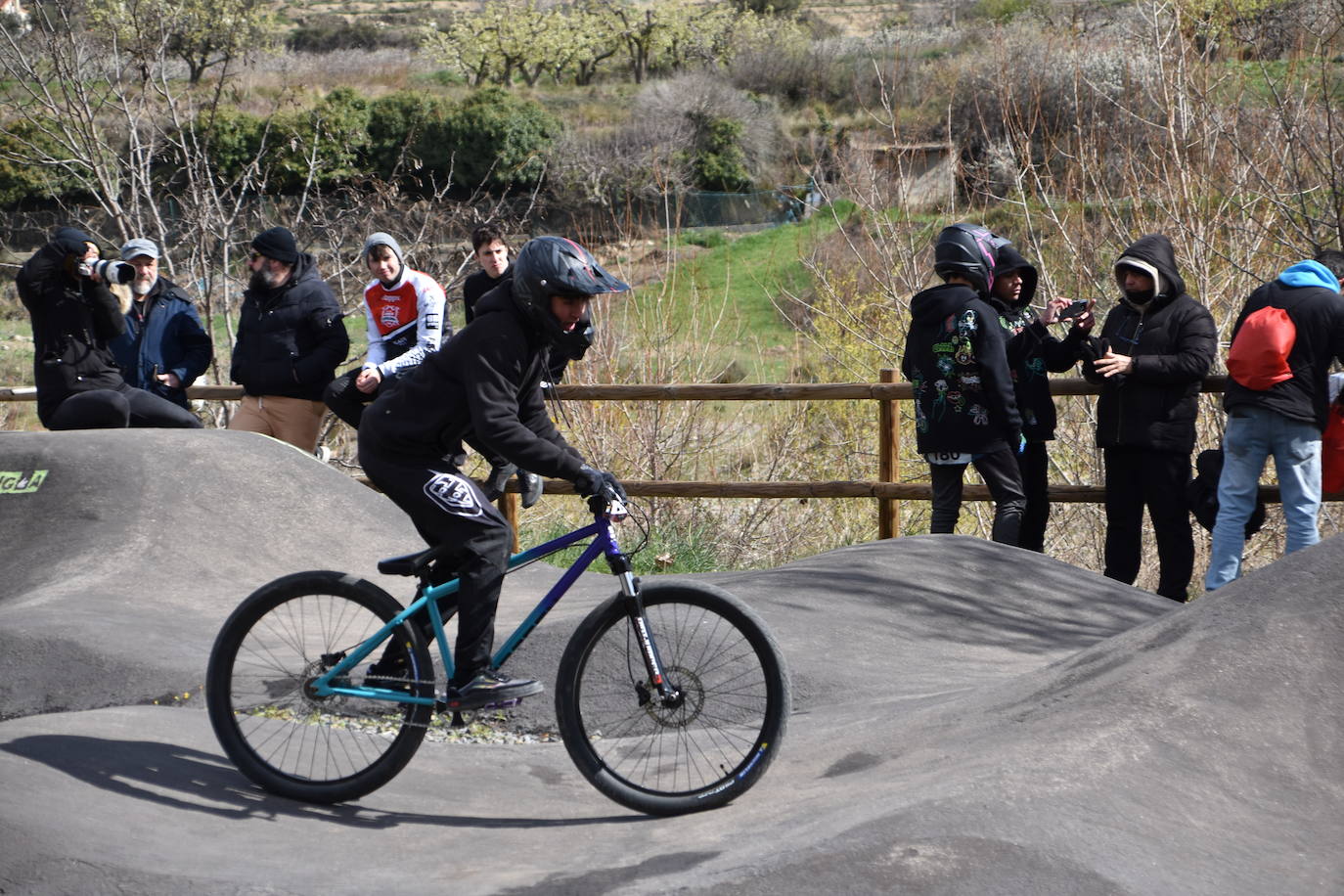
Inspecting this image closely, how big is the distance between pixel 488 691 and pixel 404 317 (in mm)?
4060

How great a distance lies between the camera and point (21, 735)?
441 cm

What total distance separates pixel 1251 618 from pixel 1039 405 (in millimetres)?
2901

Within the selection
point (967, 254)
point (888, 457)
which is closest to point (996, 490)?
point (967, 254)

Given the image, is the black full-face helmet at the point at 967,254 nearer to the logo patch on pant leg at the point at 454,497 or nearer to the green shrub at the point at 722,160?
the logo patch on pant leg at the point at 454,497

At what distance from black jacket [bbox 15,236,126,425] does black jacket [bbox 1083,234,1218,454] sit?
561cm

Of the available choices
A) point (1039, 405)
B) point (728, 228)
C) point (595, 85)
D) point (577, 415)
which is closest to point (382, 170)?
point (728, 228)

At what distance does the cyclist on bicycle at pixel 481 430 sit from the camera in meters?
4.09

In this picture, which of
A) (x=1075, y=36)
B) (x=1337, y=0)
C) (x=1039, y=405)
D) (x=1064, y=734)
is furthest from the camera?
(x=1075, y=36)

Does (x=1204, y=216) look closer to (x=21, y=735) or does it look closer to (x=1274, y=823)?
(x=1274, y=823)

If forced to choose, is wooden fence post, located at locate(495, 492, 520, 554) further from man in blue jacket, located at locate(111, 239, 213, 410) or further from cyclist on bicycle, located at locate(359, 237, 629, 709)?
cyclist on bicycle, located at locate(359, 237, 629, 709)

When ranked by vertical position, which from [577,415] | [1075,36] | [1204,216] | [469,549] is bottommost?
[577,415]

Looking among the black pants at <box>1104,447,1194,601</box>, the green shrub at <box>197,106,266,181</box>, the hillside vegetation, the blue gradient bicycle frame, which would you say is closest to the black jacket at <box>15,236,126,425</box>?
the hillside vegetation

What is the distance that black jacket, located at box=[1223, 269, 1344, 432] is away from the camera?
651cm

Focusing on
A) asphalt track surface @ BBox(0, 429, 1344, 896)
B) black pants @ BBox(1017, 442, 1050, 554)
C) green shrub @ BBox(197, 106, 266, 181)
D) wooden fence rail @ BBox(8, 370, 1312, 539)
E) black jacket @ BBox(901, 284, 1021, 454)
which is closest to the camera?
asphalt track surface @ BBox(0, 429, 1344, 896)
